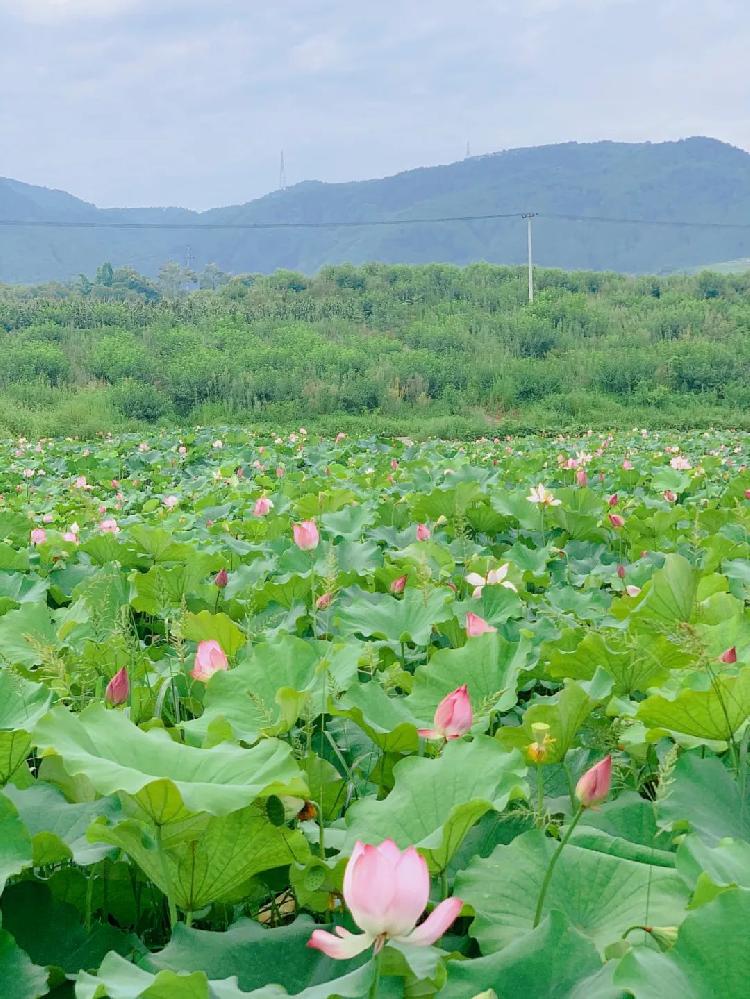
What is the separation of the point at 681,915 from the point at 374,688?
1.66ft

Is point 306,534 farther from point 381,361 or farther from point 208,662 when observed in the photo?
point 381,361

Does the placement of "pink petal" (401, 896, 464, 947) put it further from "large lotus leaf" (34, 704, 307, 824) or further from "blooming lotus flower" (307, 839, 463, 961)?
"large lotus leaf" (34, 704, 307, 824)

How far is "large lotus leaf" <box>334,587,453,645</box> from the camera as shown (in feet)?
5.54

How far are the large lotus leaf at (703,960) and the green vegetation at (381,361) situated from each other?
13517 millimetres

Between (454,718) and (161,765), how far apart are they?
339mm

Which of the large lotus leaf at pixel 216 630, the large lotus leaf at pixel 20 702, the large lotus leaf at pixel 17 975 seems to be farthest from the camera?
the large lotus leaf at pixel 216 630

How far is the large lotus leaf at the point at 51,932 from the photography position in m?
0.84

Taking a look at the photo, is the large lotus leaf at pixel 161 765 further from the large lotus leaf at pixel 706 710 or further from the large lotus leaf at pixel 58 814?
the large lotus leaf at pixel 706 710

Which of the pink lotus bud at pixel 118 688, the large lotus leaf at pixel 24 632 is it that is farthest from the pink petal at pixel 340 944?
the large lotus leaf at pixel 24 632

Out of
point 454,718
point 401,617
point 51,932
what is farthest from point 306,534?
point 51,932

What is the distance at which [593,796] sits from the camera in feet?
2.74

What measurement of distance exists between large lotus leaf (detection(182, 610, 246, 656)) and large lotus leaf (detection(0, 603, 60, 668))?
246mm

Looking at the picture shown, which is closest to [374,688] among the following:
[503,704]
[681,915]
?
[503,704]

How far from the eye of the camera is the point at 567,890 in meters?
0.87
